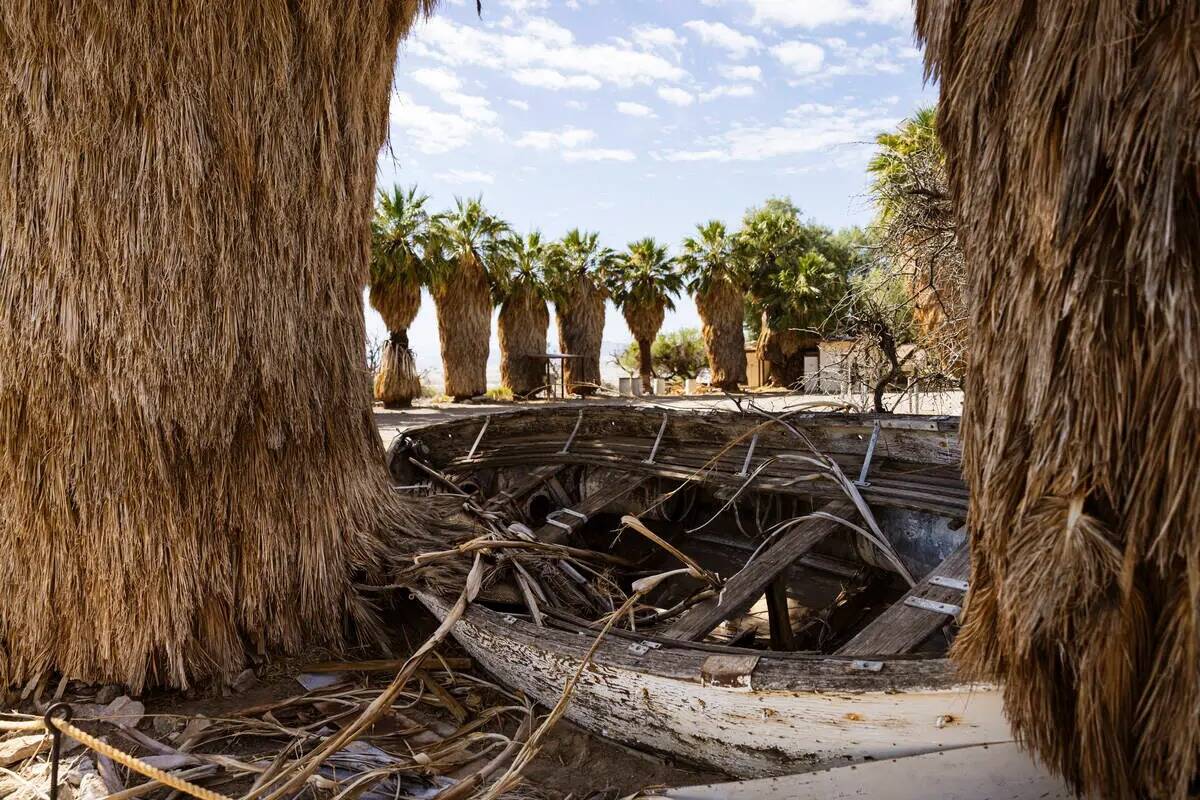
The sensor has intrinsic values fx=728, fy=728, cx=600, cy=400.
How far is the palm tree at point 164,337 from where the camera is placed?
3.07 meters

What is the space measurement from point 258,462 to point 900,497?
312cm

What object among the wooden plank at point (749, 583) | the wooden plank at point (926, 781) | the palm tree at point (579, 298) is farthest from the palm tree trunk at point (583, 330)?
the wooden plank at point (926, 781)

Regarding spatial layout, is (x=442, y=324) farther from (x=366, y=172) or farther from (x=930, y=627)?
(x=930, y=627)

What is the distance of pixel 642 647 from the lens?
8.54 feet

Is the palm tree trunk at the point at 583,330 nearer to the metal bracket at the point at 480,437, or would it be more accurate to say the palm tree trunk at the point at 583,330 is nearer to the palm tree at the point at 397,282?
the palm tree at the point at 397,282

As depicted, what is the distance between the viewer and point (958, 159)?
5.66 feet

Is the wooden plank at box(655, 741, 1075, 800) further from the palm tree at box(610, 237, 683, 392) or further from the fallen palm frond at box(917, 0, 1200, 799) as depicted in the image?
the palm tree at box(610, 237, 683, 392)

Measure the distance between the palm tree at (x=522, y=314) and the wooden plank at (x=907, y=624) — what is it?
75.1ft

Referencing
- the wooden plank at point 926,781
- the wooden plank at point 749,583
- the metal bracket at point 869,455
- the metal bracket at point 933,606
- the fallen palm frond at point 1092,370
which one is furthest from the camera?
the metal bracket at point 869,455

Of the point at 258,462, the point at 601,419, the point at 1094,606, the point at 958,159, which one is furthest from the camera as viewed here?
the point at 601,419

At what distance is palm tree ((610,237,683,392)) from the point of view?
27.2 m

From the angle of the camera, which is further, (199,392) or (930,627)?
(199,392)

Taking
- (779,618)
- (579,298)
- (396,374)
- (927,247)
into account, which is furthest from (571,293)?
(779,618)

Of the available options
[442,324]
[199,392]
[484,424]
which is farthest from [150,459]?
[442,324]
